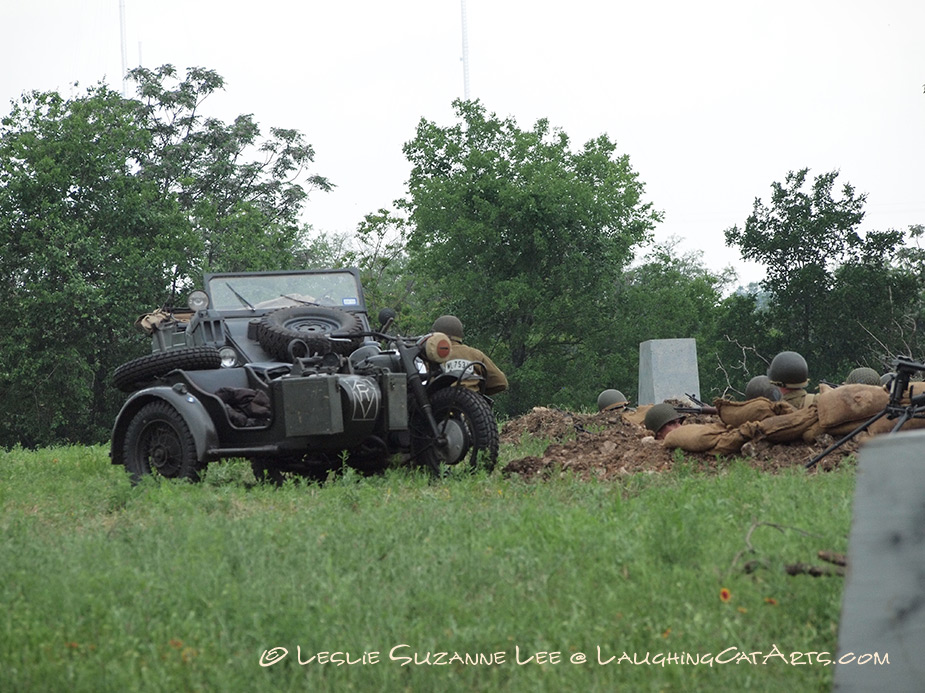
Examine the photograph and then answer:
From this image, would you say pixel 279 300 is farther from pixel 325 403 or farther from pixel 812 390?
pixel 812 390

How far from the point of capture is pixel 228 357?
10375 millimetres

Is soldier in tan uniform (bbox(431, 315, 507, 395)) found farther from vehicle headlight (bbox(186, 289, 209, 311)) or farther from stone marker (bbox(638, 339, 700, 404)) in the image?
stone marker (bbox(638, 339, 700, 404))

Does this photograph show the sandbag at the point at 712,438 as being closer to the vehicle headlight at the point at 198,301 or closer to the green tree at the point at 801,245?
the vehicle headlight at the point at 198,301

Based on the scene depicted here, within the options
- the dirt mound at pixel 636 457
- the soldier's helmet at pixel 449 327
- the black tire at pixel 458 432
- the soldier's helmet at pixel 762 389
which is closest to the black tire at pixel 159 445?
the black tire at pixel 458 432

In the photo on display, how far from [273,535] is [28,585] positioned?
1307 mm

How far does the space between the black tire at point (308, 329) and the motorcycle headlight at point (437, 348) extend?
3.14ft

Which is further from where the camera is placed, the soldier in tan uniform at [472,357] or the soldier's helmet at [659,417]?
the soldier's helmet at [659,417]

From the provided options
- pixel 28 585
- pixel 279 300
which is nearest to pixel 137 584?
pixel 28 585

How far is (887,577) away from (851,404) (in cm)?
561

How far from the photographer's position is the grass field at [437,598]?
4262mm

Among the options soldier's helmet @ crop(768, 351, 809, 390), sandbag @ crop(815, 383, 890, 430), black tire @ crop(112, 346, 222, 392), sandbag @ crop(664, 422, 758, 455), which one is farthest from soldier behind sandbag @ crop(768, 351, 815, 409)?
black tire @ crop(112, 346, 222, 392)

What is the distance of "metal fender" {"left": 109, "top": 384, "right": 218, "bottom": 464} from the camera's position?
363 inches

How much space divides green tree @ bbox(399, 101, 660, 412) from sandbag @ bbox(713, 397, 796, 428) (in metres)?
24.7

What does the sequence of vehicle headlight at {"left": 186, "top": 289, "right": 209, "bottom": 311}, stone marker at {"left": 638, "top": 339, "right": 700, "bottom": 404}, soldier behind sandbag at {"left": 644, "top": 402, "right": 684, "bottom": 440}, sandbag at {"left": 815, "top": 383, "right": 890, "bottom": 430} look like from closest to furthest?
sandbag at {"left": 815, "top": 383, "right": 890, "bottom": 430}
vehicle headlight at {"left": 186, "top": 289, "right": 209, "bottom": 311}
soldier behind sandbag at {"left": 644, "top": 402, "right": 684, "bottom": 440}
stone marker at {"left": 638, "top": 339, "right": 700, "bottom": 404}
